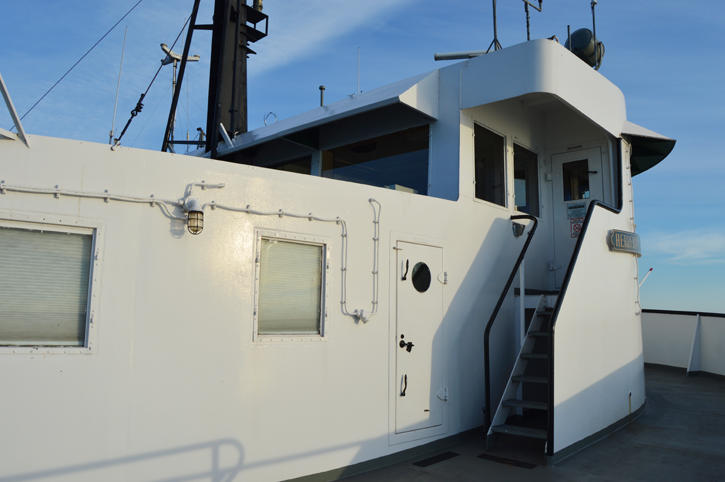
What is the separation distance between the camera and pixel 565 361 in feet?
17.2

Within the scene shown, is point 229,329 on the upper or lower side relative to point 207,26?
lower

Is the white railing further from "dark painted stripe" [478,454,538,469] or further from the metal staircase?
"dark painted stripe" [478,454,538,469]

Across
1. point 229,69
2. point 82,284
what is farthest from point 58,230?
point 229,69

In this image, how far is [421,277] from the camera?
17.7ft

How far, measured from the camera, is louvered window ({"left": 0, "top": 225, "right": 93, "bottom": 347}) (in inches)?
131

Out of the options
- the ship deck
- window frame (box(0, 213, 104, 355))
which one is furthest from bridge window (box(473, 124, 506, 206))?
window frame (box(0, 213, 104, 355))

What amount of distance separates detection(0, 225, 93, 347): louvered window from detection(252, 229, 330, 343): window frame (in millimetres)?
1186

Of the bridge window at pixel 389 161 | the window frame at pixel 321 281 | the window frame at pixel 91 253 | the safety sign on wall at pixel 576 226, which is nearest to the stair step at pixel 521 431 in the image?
the window frame at pixel 321 281

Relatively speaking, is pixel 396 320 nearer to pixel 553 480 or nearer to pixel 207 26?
pixel 553 480

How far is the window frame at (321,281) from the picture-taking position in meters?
4.18

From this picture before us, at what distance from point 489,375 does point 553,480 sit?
4.62 ft

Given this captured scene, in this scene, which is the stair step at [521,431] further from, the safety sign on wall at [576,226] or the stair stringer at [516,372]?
the safety sign on wall at [576,226]

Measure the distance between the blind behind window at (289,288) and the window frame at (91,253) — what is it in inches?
46.9

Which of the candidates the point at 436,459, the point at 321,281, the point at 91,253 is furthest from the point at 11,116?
the point at 436,459
